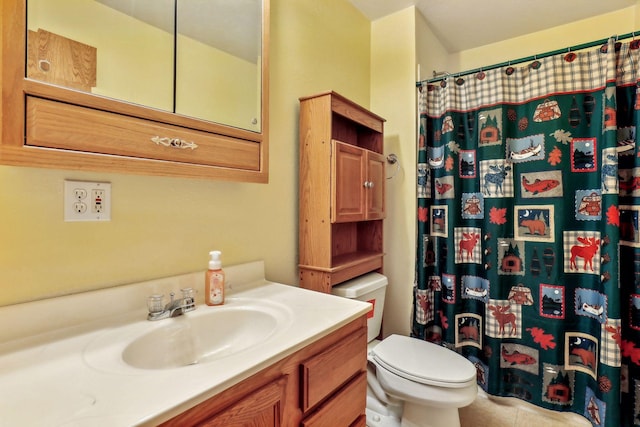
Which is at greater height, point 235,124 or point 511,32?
point 511,32

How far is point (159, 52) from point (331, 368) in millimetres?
1067

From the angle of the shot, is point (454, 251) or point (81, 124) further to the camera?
point (454, 251)

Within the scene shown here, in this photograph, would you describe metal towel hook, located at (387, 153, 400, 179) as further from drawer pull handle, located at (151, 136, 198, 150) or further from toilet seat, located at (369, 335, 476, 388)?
drawer pull handle, located at (151, 136, 198, 150)

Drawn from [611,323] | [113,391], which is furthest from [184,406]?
[611,323]

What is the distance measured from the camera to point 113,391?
1.78 feet

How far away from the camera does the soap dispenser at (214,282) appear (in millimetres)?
1019

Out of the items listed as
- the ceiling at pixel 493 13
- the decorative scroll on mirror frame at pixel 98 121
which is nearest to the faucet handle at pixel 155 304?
the decorative scroll on mirror frame at pixel 98 121

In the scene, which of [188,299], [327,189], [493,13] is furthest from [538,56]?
[188,299]

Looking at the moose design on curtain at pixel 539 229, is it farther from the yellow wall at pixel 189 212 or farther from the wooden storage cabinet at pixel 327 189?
the yellow wall at pixel 189 212

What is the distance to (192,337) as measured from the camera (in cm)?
92

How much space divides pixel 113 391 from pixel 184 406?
Result: 137 millimetres

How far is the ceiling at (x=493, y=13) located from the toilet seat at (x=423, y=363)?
194cm

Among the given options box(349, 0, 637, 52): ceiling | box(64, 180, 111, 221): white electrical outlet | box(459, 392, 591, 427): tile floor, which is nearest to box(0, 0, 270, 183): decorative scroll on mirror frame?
Result: box(64, 180, 111, 221): white electrical outlet

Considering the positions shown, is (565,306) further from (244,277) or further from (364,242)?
(244,277)
